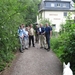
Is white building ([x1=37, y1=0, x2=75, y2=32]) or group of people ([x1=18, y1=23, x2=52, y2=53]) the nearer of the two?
group of people ([x1=18, y1=23, x2=52, y2=53])

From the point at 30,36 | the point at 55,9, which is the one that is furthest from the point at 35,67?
the point at 55,9

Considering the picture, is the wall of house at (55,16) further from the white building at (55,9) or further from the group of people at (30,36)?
the group of people at (30,36)

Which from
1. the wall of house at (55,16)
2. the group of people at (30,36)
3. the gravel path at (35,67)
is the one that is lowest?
the gravel path at (35,67)

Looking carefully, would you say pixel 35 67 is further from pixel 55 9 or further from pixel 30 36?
pixel 55 9

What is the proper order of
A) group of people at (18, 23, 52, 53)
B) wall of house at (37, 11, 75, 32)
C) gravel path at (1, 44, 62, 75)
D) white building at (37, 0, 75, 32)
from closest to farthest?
gravel path at (1, 44, 62, 75) < group of people at (18, 23, 52, 53) < wall of house at (37, 11, 75, 32) < white building at (37, 0, 75, 32)

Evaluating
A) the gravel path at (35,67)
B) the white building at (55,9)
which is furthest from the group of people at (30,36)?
the white building at (55,9)

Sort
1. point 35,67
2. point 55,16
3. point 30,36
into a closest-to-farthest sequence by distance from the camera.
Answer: point 35,67, point 30,36, point 55,16

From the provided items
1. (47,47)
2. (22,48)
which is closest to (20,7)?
(22,48)

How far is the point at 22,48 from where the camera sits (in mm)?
15008

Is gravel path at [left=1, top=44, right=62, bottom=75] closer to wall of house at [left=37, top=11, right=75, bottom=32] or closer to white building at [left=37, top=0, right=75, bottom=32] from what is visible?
wall of house at [left=37, top=11, right=75, bottom=32]

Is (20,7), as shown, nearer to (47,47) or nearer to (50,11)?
(47,47)

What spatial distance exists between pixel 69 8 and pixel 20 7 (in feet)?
151

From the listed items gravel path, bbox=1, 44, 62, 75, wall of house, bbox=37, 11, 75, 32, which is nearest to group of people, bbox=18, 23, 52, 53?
gravel path, bbox=1, 44, 62, 75

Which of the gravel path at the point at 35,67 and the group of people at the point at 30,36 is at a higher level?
the group of people at the point at 30,36
